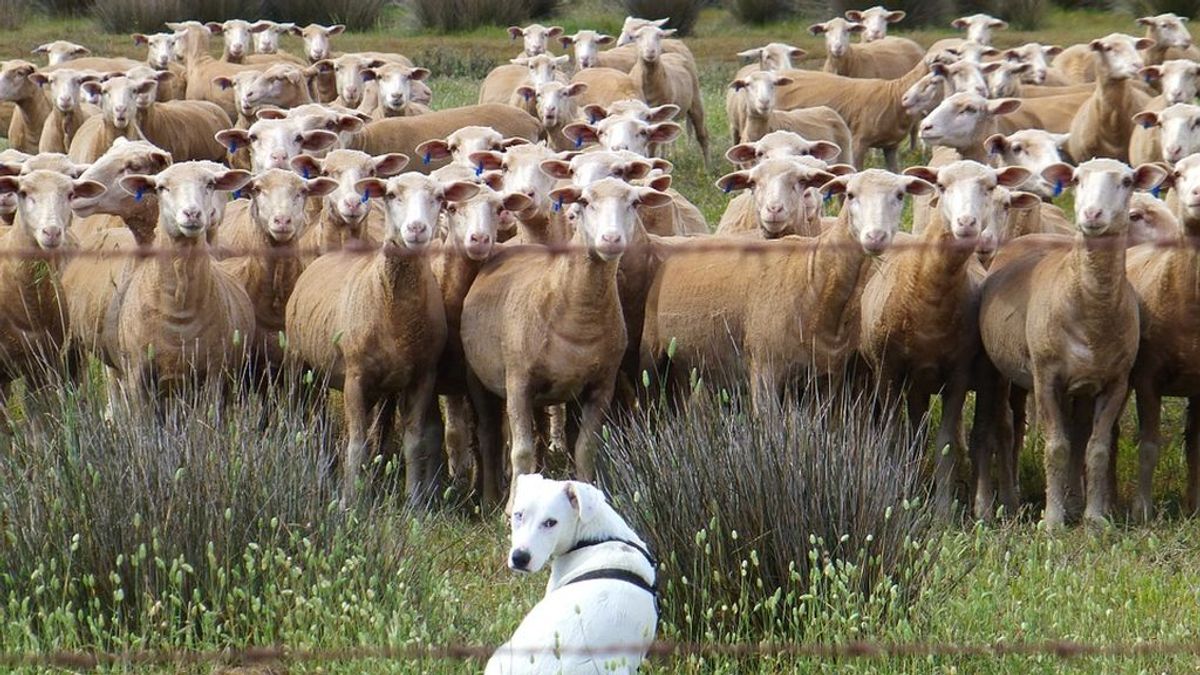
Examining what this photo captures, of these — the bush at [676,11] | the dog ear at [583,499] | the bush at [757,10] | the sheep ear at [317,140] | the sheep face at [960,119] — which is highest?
the dog ear at [583,499]

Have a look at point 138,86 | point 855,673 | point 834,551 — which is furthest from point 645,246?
point 138,86

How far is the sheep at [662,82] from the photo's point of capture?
20547 millimetres

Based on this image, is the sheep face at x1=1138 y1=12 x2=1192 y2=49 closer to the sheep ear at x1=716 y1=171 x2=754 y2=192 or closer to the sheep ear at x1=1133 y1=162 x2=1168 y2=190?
the sheep ear at x1=716 y1=171 x2=754 y2=192

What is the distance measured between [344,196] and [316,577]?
4245 millimetres

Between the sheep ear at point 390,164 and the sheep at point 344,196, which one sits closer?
the sheep at point 344,196

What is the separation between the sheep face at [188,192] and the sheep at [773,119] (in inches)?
345

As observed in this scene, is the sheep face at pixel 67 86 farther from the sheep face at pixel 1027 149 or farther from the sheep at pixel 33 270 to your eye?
the sheep face at pixel 1027 149

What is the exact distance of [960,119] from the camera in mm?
14602

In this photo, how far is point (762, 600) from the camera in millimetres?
6863

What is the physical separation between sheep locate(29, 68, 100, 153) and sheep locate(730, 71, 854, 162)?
19.2 feet

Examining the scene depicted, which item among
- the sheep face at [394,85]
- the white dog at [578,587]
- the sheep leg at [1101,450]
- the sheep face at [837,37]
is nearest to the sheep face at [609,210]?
the sheep leg at [1101,450]

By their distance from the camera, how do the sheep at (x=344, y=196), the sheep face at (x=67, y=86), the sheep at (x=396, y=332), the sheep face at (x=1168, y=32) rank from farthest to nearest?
the sheep face at (x=1168, y=32), the sheep face at (x=67, y=86), the sheep at (x=344, y=196), the sheep at (x=396, y=332)

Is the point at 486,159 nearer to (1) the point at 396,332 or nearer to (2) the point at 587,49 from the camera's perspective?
(1) the point at 396,332

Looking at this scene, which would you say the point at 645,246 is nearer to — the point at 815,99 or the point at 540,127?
the point at 540,127
